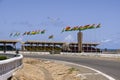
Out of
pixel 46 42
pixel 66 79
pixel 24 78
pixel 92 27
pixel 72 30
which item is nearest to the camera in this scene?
pixel 24 78

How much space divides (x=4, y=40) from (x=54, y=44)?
14.5 metres

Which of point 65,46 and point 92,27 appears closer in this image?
point 92,27

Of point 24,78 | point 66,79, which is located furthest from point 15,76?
point 66,79

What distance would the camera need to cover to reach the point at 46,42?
11119 cm

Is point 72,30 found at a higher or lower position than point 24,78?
higher

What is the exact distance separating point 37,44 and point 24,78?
9420cm

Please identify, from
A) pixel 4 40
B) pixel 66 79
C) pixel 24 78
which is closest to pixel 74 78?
pixel 66 79

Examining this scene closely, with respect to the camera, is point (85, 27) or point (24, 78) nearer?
point (24, 78)

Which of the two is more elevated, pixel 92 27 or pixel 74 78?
pixel 92 27

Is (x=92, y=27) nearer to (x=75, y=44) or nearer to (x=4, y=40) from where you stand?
(x=75, y=44)

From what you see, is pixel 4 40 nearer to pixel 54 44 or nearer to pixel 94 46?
pixel 54 44

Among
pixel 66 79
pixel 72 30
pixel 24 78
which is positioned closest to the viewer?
pixel 24 78

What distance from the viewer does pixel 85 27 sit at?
99312mm

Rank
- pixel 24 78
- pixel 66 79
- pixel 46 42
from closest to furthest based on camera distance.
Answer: pixel 24 78 < pixel 66 79 < pixel 46 42
